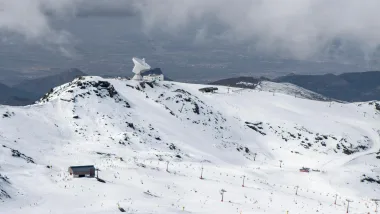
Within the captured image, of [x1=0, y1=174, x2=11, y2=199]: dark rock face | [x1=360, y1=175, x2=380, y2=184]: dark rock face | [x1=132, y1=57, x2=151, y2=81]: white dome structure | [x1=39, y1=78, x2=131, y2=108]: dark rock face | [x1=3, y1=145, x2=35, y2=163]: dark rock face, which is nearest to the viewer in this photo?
[x1=0, y1=174, x2=11, y2=199]: dark rock face

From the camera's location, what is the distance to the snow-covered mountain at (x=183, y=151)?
4447cm

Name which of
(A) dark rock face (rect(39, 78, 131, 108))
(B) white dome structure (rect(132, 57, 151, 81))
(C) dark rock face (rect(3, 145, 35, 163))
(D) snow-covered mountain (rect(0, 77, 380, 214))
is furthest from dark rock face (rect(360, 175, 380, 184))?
(B) white dome structure (rect(132, 57, 151, 81))

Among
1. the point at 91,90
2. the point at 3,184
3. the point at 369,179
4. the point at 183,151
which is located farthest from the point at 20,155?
the point at 369,179

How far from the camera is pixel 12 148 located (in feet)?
214

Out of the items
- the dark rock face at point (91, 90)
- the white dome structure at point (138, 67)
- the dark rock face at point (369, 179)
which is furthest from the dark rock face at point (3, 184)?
the white dome structure at point (138, 67)

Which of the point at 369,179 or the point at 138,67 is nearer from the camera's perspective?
the point at 369,179

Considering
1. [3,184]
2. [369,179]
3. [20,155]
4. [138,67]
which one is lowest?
[369,179]

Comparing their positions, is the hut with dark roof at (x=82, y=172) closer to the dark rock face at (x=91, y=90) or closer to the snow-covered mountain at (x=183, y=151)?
the snow-covered mountain at (x=183, y=151)

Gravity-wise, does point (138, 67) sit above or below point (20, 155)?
above

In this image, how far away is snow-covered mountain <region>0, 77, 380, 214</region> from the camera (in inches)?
1751

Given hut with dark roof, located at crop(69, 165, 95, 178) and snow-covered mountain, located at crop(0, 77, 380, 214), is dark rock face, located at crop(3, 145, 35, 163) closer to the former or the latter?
snow-covered mountain, located at crop(0, 77, 380, 214)

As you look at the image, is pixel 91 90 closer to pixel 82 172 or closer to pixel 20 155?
pixel 20 155

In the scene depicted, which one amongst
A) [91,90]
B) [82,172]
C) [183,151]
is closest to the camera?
[82,172]

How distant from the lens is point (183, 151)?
8700 cm
